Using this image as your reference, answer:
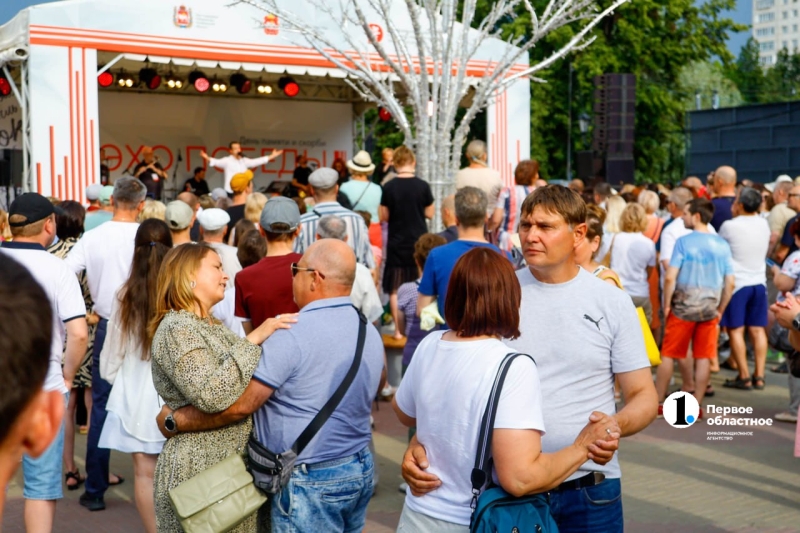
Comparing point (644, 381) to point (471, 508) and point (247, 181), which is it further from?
point (247, 181)

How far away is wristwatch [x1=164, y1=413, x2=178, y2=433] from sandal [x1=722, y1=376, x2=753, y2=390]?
278 inches

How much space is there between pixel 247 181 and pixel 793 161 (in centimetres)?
2799

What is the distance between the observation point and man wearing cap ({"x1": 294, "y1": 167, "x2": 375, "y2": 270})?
7.14 metres

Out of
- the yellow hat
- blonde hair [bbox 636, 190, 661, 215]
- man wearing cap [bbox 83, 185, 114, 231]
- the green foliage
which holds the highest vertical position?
the green foliage

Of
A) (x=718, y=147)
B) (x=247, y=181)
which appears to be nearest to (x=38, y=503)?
(x=247, y=181)

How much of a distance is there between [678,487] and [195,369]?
4058 mm

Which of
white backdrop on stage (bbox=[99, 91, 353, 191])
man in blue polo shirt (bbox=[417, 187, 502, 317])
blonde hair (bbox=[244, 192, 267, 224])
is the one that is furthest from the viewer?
white backdrop on stage (bbox=[99, 91, 353, 191])

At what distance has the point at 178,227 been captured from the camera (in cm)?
633

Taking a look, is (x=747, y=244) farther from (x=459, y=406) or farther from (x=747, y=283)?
(x=459, y=406)

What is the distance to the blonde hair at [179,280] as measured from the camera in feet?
12.1

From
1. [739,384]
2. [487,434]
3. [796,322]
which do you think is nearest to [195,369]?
[487,434]

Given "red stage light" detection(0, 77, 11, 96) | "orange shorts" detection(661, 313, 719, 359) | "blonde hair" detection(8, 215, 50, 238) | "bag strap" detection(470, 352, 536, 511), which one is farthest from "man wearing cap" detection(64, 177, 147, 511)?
"red stage light" detection(0, 77, 11, 96)

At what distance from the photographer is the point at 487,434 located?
8.74 ft

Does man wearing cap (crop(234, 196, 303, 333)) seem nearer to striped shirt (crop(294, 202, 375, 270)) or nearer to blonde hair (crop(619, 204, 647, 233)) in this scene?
striped shirt (crop(294, 202, 375, 270))
